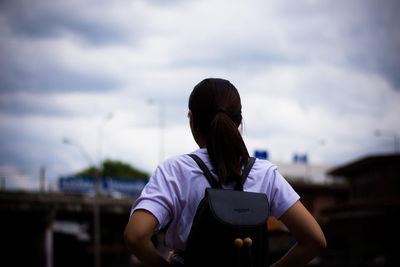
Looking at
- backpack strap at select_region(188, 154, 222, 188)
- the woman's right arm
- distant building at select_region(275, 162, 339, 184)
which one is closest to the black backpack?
backpack strap at select_region(188, 154, 222, 188)

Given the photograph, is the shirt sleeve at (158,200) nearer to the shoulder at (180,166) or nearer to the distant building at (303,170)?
the shoulder at (180,166)

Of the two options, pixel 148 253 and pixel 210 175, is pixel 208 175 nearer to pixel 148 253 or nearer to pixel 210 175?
pixel 210 175

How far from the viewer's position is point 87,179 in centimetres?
3675

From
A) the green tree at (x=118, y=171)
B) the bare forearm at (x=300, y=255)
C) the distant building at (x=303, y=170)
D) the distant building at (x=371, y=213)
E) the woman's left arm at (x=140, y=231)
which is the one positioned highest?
the woman's left arm at (x=140, y=231)

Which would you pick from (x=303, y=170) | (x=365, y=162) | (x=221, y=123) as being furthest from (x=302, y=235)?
(x=303, y=170)

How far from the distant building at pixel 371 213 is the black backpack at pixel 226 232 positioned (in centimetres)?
3006

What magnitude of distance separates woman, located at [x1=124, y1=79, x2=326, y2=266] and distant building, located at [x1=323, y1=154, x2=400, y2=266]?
29.9m

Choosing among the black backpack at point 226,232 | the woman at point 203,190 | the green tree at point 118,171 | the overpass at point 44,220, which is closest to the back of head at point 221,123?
the woman at point 203,190

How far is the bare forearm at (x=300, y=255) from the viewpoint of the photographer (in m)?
1.99

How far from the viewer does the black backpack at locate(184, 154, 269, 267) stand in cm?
183

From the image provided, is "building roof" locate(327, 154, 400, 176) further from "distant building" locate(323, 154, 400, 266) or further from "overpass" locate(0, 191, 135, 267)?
"overpass" locate(0, 191, 135, 267)

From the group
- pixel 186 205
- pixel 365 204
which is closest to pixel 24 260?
pixel 365 204

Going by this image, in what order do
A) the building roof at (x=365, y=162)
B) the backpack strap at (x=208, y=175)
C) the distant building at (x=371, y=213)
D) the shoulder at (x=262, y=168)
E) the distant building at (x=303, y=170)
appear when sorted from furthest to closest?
1. the distant building at (x=303, y=170)
2. the building roof at (x=365, y=162)
3. the distant building at (x=371, y=213)
4. the shoulder at (x=262, y=168)
5. the backpack strap at (x=208, y=175)

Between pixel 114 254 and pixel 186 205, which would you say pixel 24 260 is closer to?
pixel 114 254
